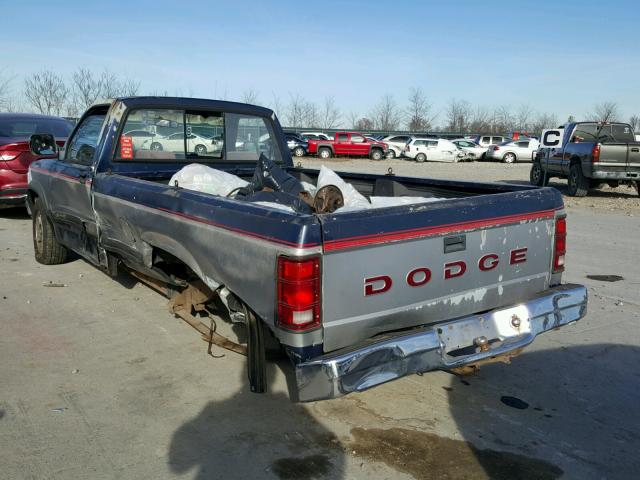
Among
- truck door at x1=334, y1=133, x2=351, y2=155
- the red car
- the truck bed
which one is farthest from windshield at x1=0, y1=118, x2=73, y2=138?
truck door at x1=334, y1=133, x2=351, y2=155

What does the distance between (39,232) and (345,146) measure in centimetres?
3052

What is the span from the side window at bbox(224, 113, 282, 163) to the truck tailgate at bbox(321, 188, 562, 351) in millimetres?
3098

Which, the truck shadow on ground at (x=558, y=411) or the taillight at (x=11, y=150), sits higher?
the taillight at (x=11, y=150)

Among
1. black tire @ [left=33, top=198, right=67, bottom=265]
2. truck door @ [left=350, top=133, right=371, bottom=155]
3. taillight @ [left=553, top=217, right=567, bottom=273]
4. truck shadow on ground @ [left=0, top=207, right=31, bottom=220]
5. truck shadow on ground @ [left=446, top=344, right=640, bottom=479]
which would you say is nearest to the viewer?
truck shadow on ground @ [left=446, top=344, right=640, bottom=479]

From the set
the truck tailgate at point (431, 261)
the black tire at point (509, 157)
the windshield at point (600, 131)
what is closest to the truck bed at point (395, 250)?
the truck tailgate at point (431, 261)

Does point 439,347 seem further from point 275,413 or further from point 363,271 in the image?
point 275,413

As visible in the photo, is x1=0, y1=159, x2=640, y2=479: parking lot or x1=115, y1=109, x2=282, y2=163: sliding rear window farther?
x1=115, y1=109, x2=282, y2=163: sliding rear window

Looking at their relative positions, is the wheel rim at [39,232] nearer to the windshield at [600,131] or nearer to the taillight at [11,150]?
the taillight at [11,150]

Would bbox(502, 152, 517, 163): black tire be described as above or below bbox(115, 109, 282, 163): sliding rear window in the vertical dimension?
below

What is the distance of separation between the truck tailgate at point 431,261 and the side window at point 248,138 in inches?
122

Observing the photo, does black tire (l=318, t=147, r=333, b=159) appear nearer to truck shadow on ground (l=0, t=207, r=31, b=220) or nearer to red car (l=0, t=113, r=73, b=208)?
truck shadow on ground (l=0, t=207, r=31, b=220)

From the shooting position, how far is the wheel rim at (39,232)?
22.0 feet

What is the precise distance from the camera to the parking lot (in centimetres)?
299

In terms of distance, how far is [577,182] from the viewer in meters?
14.8
